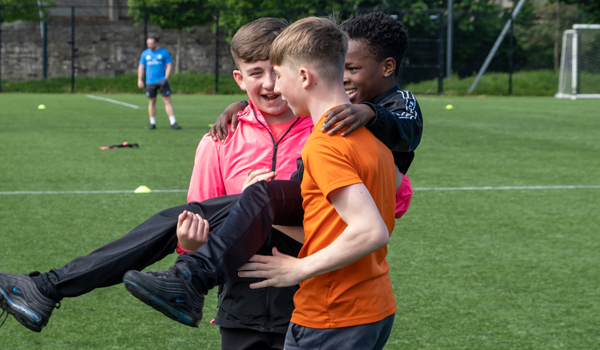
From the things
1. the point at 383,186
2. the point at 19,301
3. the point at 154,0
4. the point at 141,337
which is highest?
the point at 154,0

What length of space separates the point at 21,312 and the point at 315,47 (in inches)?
48.0

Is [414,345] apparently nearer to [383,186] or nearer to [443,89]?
[383,186]

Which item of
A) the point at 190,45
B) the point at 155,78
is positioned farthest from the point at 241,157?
the point at 190,45

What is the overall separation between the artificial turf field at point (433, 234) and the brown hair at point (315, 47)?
2.01m

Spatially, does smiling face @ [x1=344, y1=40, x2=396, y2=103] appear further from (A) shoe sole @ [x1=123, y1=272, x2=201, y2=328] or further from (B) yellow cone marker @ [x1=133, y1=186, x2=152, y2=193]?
(B) yellow cone marker @ [x1=133, y1=186, x2=152, y2=193]

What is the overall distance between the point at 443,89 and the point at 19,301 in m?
27.1

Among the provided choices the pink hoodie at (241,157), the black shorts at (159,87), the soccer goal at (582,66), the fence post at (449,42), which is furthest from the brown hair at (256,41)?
the fence post at (449,42)

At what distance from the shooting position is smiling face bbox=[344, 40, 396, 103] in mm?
2637

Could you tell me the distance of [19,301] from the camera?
2.21 m

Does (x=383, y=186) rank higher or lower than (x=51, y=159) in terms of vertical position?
higher

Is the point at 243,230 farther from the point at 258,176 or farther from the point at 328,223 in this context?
the point at 258,176

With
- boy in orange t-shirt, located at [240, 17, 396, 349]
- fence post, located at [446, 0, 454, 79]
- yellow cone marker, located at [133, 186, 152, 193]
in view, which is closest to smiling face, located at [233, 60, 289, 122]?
boy in orange t-shirt, located at [240, 17, 396, 349]

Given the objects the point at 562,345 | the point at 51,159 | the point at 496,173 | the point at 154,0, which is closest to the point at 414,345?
the point at 562,345

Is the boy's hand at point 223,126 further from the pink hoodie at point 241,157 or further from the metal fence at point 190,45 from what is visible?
the metal fence at point 190,45
